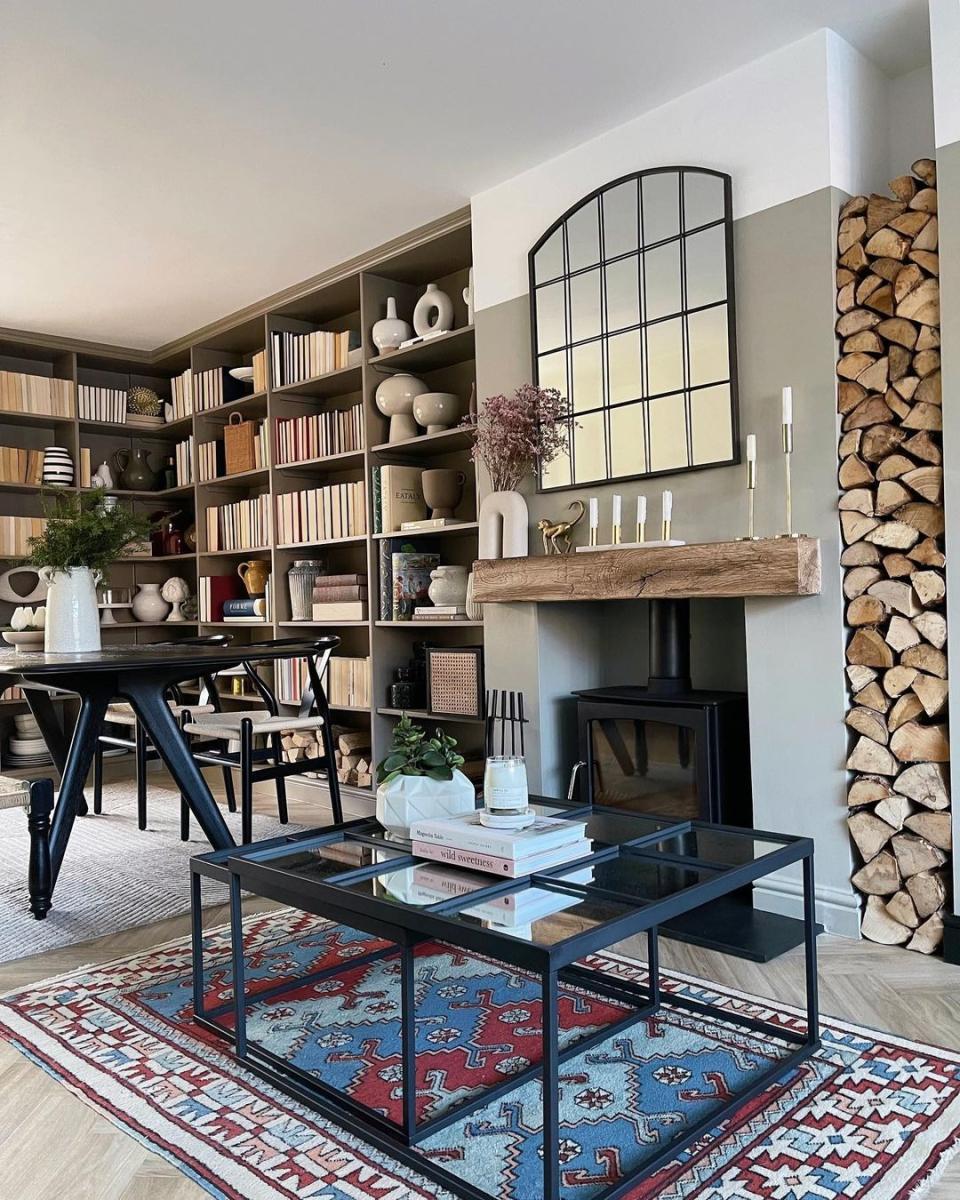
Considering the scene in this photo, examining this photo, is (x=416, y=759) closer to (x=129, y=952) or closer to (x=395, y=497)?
(x=129, y=952)

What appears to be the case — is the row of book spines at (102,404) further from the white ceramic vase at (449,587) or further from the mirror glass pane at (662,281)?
the mirror glass pane at (662,281)

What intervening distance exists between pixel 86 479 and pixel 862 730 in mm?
4676

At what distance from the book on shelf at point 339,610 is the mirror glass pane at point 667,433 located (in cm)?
185

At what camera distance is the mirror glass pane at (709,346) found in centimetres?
302

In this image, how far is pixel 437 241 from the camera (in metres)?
4.20

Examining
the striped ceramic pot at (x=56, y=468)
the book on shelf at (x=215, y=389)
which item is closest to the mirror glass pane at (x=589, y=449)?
the book on shelf at (x=215, y=389)

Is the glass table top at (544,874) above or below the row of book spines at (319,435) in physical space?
below

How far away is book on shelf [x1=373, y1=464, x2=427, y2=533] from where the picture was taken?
445 cm

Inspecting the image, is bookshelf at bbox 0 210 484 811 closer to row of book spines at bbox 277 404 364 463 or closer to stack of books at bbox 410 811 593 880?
row of book spines at bbox 277 404 364 463

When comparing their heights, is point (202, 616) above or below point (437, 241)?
below

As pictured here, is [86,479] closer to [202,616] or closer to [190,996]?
[202,616]

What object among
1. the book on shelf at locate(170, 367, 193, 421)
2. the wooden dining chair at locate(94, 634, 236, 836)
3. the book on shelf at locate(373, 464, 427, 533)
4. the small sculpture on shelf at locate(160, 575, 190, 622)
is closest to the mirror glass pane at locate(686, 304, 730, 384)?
the book on shelf at locate(373, 464, 427, 533)

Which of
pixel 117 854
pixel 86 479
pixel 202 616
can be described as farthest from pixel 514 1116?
pixel 86 479

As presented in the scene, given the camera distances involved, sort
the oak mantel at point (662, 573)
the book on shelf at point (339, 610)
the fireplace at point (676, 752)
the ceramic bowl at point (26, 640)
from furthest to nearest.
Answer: the book on shelf at point (339, 610)
the ceramic bowl at point (26, 640)
the fireplace at point (676, 752)
the oak mantel at point (662, 573)
